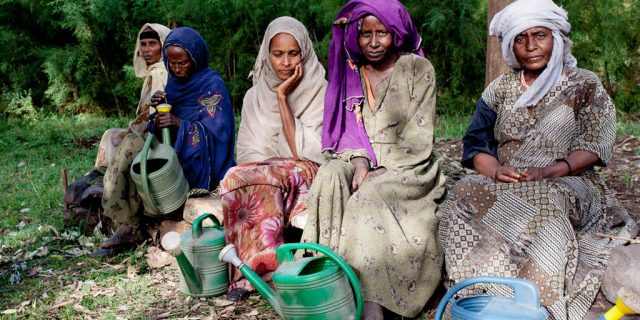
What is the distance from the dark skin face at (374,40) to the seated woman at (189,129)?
1.41 m

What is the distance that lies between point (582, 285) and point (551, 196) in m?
0.46

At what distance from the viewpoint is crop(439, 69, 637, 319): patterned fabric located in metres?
3.16

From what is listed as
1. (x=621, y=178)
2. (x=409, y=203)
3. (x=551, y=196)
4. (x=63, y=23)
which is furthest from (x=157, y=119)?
(x=63, y=23)

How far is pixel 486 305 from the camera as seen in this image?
2.45 metres

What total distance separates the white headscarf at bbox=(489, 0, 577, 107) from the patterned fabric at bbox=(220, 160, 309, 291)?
1540 mm

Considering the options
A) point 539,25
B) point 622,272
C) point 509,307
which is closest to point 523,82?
point 539,25

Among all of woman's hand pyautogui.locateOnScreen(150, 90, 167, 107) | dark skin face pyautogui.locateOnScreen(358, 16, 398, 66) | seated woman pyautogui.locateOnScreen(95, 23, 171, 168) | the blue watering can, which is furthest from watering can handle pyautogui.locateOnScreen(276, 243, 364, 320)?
seated woman pyautogui.locateOnScreen(95, 23, 171, 168)

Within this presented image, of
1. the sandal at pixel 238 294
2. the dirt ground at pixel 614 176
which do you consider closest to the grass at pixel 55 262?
the sandal at pixel 238 294

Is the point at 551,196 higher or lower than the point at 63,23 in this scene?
lower

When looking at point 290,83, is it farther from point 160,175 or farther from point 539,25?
point 539,25

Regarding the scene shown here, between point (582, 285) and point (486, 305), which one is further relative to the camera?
point (582, 285)

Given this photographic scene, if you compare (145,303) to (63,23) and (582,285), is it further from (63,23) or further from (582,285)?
(63,23)

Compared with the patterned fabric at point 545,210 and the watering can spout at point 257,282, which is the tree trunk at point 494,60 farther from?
the watering can spout at point 257,282

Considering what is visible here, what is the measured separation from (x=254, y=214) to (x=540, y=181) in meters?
1.69
